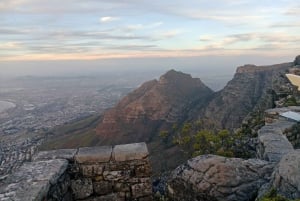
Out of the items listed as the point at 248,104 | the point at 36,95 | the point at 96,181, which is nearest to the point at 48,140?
the point at 248,104

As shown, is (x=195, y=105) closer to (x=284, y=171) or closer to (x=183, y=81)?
(x=183, y=81)

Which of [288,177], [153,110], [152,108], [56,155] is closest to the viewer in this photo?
[288,177]

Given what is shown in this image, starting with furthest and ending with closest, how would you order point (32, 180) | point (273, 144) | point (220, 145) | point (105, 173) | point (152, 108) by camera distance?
point (152, 108) → point (220, 145) → point (273, 144) → point (105, 173) → point (32, 180)

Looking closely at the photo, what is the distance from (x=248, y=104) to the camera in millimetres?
48438

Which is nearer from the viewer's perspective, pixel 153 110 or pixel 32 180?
pixel 32 180

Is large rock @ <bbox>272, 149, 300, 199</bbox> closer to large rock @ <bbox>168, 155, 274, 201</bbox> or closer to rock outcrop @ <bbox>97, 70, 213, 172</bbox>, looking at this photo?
large rock @ <bbox>168, 155, 274, 201</bbox>

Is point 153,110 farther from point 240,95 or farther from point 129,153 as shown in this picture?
point 129,153

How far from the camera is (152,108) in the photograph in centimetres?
6919

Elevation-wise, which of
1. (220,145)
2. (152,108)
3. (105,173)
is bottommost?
(152,108)

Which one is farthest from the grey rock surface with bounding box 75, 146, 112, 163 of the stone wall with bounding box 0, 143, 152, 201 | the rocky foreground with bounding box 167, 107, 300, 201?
the rocky foreground with bounding box 167, 107, 300, 201

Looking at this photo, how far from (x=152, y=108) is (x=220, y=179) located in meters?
63.7

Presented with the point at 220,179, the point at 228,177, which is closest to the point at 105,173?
the point at 220,179

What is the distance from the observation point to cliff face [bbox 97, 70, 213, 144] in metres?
61.5

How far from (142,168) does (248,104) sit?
44.2 meters
